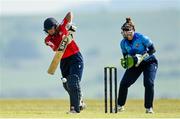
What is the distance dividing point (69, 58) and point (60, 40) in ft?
1.39

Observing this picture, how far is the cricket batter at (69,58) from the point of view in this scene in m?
14.5

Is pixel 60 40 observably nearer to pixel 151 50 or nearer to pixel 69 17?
pixel 69 17

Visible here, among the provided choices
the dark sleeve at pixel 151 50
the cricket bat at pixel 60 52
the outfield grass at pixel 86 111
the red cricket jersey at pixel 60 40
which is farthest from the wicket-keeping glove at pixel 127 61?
the cricket bat at pixel 60 52

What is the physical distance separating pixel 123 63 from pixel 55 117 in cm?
279

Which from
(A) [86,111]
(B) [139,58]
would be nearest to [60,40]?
(B) [139,58]

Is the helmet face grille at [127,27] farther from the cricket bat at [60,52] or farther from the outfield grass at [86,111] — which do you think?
the outfield grass at [86,111]

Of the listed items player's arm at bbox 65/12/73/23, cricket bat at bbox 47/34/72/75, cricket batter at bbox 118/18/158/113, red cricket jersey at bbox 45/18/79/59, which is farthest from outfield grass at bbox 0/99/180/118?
player's arm at bbox 65/12/73/23

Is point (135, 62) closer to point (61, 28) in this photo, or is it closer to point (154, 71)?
point (154, 71)

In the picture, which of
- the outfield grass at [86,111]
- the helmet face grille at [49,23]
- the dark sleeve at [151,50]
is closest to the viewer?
the outfield grass at [86,111]

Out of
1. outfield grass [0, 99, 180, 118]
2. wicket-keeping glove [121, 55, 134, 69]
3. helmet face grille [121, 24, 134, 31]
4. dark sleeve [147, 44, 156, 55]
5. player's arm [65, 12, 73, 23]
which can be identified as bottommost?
outfield grass [0, 99, 180, 118]

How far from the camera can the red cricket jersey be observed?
14.6 m

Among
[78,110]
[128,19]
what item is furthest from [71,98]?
[128,19]

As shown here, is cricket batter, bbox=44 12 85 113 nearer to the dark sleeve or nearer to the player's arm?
the player's arm

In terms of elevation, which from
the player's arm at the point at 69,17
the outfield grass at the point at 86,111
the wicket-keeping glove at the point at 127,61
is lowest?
the outfield grass at the point at 86,111
